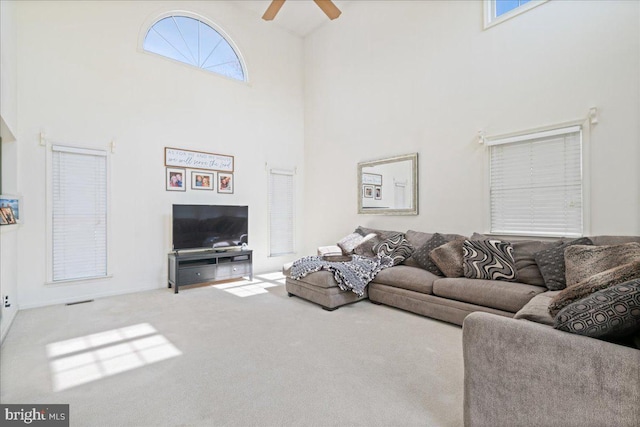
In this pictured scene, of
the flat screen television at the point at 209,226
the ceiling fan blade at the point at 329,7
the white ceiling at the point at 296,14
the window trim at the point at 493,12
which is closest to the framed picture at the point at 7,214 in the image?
the flat screen television at the point at 209,226

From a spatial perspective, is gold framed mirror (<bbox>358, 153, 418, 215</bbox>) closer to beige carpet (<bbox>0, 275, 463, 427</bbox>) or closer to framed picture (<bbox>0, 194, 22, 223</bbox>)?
beige carpet (<bbox>0, 275, 463, 427</bbox>)

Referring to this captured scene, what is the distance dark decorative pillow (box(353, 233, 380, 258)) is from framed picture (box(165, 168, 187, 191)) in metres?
2.94

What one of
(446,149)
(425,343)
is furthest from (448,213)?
(425,343)

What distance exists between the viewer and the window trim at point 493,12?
146 inches

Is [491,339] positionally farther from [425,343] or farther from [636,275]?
[425,343]

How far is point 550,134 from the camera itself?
3574 millimetres

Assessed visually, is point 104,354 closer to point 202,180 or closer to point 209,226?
point 209,226

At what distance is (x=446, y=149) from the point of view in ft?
14.8

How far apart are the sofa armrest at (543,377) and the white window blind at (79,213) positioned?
4.72 m

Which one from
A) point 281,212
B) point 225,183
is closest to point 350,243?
point 281,212

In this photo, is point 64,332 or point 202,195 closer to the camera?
point 64,332

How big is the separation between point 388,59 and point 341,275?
144 inches

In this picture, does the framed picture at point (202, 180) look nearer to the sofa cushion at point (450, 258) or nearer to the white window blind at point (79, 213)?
the white window blind at point (79, 213)

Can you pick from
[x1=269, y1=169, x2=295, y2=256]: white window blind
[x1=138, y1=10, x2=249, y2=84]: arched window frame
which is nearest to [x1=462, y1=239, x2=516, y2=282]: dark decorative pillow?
[x1=269, y1=169, x2=295, y2=256]: white window blind
